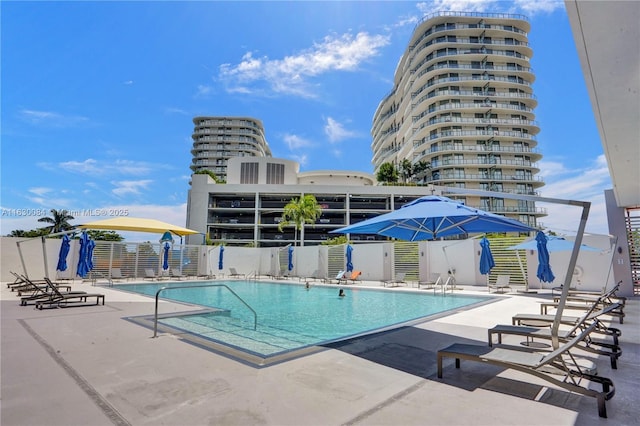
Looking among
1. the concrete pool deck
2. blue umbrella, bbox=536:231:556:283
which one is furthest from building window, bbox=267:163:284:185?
the concrete pool deck

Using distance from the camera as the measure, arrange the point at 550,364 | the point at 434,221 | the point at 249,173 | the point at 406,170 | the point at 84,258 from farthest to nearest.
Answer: the point at 406,170
the point at 249,173
the point at 84,258
the point at 434,221
the point at 550,364

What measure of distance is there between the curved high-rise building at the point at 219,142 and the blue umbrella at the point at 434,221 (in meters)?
81.8

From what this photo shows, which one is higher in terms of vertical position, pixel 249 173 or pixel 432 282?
pixel 249 173

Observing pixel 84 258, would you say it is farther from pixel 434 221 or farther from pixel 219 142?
pixel 219 142

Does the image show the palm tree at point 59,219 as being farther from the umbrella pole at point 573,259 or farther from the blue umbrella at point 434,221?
the umbrella pole at point 573,259

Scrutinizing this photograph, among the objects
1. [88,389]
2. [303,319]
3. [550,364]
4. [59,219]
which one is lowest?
[303,319]

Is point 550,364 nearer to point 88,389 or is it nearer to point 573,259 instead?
point 573,259

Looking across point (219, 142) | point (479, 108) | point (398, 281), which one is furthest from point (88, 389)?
point (219, 142)

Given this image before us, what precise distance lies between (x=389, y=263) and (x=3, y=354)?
18.3 meters

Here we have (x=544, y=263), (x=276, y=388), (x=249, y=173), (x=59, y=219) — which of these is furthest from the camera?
(x=249, y=173)

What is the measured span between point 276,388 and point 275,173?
54.2 m

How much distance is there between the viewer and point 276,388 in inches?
128

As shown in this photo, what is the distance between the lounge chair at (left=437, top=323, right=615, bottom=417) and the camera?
2784mm

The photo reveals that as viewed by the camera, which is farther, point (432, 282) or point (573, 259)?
point (432, 282)
